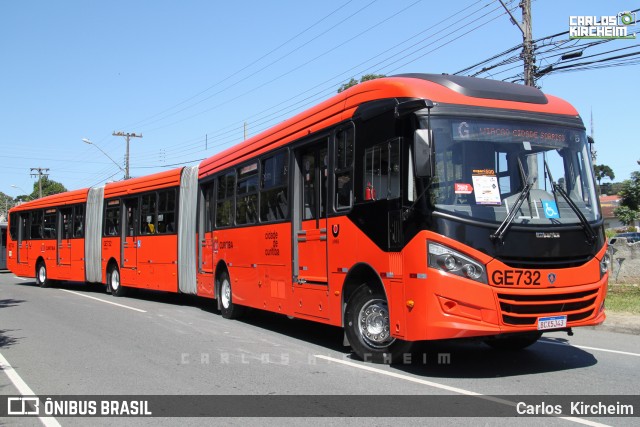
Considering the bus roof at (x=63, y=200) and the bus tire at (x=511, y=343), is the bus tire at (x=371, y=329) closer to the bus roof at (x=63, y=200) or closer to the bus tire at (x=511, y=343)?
the bus tire at (x=511, y=343)

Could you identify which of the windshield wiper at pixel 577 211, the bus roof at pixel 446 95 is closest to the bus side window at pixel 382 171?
the bus roof at pixel 446 95

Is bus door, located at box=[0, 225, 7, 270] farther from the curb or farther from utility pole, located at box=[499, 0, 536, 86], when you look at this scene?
the curb

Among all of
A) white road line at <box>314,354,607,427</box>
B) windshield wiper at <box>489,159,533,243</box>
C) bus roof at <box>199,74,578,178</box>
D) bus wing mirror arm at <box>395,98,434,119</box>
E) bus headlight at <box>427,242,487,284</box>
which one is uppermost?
bus roof at <box>199,74,578,178</box>

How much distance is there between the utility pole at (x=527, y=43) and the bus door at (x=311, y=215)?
954cm

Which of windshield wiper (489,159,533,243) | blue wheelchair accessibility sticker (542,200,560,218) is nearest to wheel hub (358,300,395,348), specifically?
windshield wiper (489,159,533,243)

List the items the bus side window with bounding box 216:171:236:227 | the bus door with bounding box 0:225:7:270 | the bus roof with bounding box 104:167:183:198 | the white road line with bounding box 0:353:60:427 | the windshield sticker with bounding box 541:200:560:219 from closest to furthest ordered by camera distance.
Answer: the white road line with bounding box 0:353:60:427 → the windshield sticker with bounding box 541:200:560:219 → the bus side window with bounding box 216:171:236:227 → the bus roof with bounding box 104:167:183:198 → the bus door with bounding box 0:225:7:270

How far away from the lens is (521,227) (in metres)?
6.36

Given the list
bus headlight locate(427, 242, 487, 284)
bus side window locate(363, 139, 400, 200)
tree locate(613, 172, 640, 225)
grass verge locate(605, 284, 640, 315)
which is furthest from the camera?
tree locate(613, 172, 640, 225)

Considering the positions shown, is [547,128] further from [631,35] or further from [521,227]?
[631,35]

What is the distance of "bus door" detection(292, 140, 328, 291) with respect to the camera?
8.48m

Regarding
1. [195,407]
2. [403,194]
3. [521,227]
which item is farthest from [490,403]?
[195,407]

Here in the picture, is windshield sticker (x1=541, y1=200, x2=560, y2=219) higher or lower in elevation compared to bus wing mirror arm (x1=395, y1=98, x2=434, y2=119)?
lower

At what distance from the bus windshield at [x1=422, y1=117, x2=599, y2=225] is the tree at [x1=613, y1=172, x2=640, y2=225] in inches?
2087

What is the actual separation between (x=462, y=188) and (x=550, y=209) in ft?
3.59
